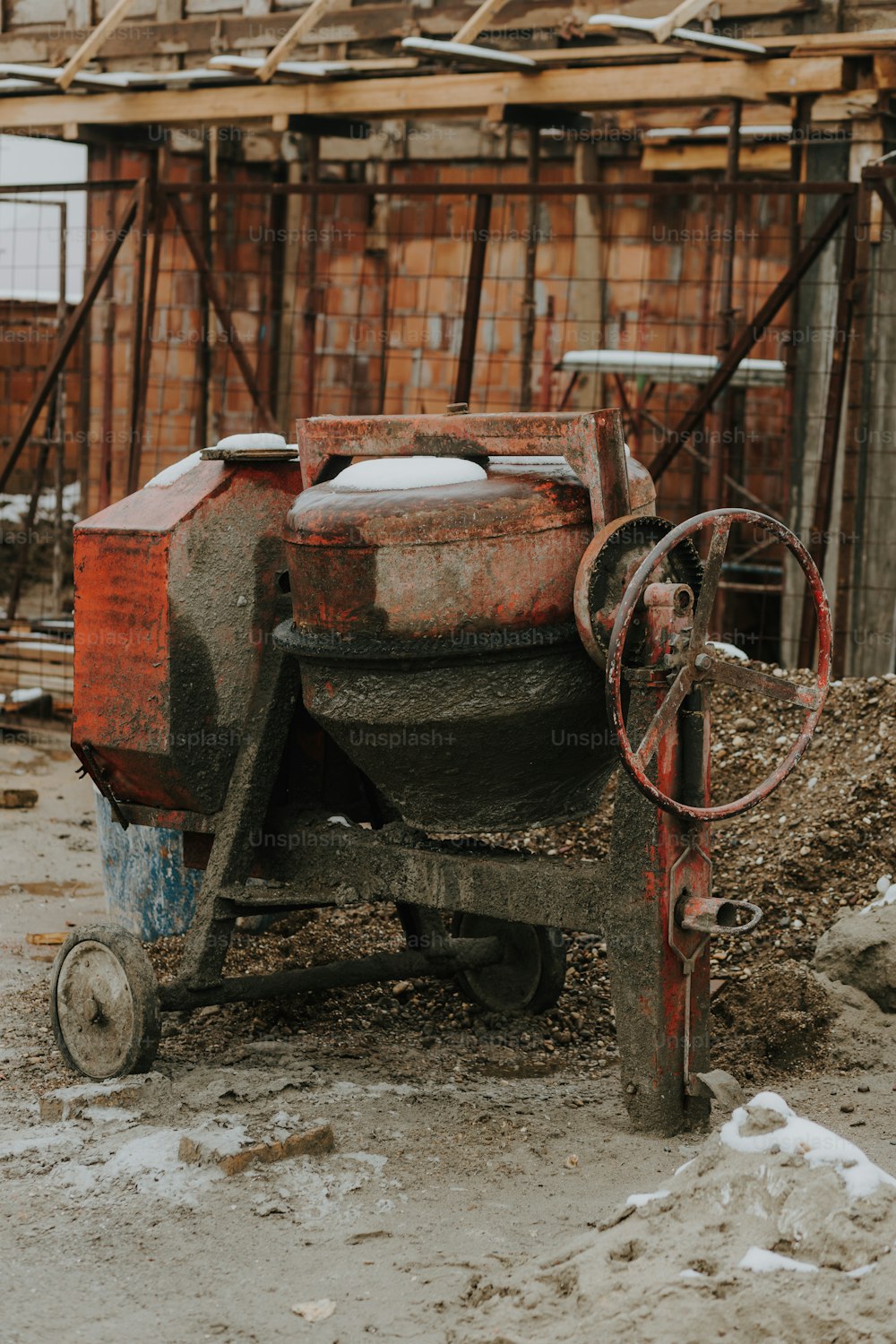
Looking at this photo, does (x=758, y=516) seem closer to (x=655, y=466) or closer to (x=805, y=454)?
(x=655, y=466)

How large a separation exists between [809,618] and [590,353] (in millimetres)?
3382

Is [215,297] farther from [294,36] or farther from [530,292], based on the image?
[530,292]

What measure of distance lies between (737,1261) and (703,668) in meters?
1.43

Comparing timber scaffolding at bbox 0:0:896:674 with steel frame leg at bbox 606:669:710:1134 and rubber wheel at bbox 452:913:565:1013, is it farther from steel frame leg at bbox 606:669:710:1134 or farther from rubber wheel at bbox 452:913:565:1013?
steel frame leg at bbox 606:669:710:1134

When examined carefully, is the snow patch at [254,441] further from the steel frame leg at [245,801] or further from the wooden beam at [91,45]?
the wooden beam at [91,45]

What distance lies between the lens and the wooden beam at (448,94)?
8.81 meters

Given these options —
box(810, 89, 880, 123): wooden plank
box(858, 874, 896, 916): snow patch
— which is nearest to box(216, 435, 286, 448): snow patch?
box(858, 874, 896, 916): snow patch

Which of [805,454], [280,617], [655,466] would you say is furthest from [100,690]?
[805,454]

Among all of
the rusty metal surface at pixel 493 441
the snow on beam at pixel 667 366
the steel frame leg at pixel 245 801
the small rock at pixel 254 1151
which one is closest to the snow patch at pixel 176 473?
the rusty metal surface at pixel 493 441

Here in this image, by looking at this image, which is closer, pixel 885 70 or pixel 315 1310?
pixel 315 1310

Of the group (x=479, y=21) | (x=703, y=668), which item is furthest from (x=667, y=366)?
(x=703, y=668)

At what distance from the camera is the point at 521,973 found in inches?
210

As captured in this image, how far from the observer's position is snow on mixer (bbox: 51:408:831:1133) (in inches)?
162

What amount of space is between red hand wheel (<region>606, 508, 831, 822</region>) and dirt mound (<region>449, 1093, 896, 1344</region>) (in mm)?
794
